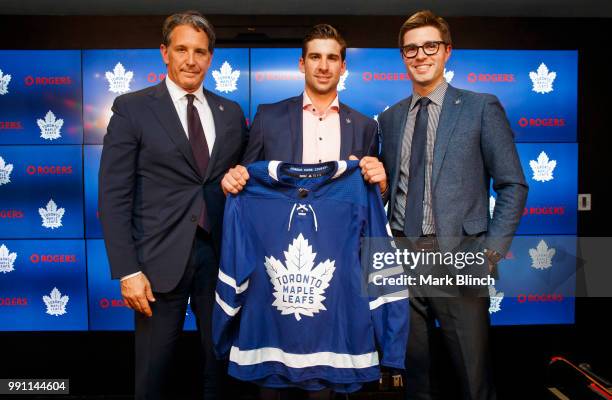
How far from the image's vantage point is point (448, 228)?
1.75 metres

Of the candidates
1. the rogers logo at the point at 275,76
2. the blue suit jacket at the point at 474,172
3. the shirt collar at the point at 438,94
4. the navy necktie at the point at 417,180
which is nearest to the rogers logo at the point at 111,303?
the rogers logo at the point at 275,76

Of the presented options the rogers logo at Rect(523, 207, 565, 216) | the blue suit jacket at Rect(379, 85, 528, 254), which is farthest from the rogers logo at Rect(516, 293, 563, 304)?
the blue suit jacket at Rect(379, 85, 528, 254)

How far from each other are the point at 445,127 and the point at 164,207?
1.23 metres

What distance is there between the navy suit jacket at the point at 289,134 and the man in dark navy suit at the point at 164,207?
0.16 m

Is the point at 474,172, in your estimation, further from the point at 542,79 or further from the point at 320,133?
the point at 542,79

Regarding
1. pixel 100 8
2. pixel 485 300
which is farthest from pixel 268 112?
pixel 100 8

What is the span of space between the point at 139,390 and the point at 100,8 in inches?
102

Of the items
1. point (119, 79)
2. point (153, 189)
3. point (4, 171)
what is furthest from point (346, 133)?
point (4, 171)

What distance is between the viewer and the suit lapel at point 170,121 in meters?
1.80

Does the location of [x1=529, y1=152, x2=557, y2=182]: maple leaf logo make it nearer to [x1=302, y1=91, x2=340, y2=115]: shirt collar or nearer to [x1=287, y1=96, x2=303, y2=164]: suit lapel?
[x1=302, y1=91, x2=340, y2=115]: shirt collar

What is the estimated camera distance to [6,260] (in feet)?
10.2

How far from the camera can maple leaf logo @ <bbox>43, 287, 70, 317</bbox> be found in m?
3.09

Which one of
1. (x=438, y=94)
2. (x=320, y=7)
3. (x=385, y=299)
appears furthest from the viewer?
(x=320, y=7)

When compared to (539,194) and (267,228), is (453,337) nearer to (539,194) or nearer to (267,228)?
(267,228)
